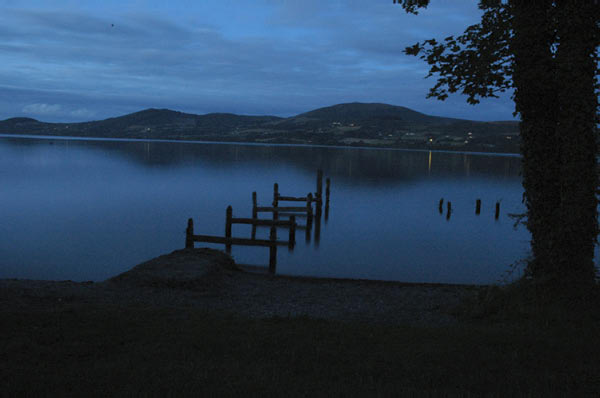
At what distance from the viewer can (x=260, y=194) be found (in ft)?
199

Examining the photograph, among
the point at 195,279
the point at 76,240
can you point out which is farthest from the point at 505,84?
the point at 76,240

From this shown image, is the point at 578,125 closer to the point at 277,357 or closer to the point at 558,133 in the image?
the point at 558,133

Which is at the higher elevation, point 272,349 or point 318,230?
point 272,349

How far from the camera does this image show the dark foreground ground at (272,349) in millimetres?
6340

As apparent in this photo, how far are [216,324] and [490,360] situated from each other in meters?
5.00

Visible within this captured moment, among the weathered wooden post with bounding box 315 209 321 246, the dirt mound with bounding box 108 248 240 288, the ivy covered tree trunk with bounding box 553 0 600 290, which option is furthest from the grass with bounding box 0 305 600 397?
the weathered wooden post with bounding box 315 209 321 246

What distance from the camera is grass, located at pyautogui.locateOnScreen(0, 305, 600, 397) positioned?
6.28 meters

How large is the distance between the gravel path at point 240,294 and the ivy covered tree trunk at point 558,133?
2560 millimetres

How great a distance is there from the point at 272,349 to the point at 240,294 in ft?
22.5

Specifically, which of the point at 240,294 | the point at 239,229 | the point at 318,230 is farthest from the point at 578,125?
the point at 239,229

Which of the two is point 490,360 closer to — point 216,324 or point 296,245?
point 216,324

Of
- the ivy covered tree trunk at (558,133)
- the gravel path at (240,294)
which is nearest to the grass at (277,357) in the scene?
the gravel path at (240,294)

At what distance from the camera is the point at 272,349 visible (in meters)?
8.17

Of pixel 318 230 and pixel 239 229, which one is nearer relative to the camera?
pixel 239 229
